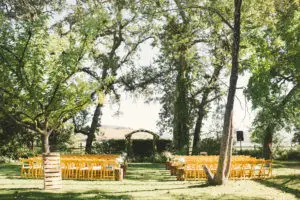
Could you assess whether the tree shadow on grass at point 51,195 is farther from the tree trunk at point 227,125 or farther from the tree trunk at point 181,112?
the tree trunk at point 181,112

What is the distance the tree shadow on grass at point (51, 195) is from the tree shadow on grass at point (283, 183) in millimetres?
6574

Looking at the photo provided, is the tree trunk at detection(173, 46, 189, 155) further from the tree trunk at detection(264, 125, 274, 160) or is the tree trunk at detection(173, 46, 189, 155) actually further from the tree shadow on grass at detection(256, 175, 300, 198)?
the tree shadow on grass at detection(256, 175, 300, 198)

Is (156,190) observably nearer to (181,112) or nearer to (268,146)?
(268,146)

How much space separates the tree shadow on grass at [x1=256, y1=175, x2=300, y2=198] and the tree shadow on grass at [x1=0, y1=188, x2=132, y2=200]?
6.57 m

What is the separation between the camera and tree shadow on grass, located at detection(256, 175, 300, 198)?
14.9 m

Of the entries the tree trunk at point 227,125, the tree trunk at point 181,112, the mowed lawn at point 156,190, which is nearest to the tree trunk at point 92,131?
the tree trunk at point 181,112

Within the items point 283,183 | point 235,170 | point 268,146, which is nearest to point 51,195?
point 235,170

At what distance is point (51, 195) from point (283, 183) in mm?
10126

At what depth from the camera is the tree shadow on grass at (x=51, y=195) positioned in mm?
12539

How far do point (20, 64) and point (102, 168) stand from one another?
738cm

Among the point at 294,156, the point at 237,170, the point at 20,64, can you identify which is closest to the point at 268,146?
the point at 294,156

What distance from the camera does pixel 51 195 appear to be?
1313cm

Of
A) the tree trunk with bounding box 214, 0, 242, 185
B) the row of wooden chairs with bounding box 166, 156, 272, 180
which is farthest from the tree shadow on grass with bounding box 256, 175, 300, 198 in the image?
the tree trunk with bounding box 214, 0, 242, 185

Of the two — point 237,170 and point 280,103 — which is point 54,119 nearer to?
point 237,170
